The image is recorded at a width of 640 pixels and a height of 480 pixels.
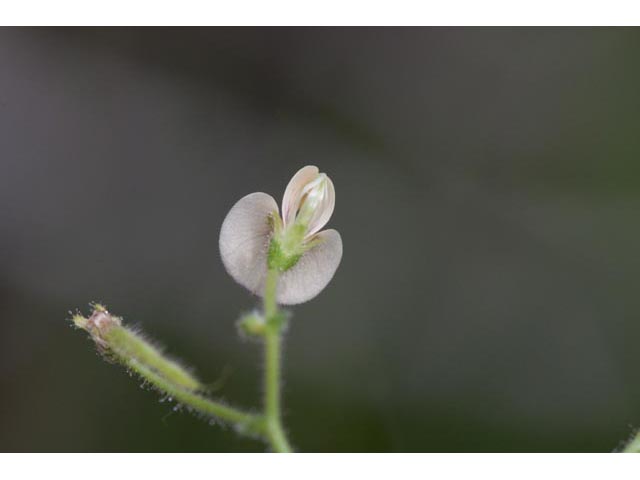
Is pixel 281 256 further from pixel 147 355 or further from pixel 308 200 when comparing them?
pixel 147 355

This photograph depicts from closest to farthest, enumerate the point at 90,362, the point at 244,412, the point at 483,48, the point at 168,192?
1. the point at 244,412
2. the point at 90,362
3. the point at 168,192
4. the point at 483,48

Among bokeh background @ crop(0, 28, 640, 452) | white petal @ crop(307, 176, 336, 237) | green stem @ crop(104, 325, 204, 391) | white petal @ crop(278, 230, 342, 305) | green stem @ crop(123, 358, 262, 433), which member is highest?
bokeh background @ crop(0, 28, 640, 452)

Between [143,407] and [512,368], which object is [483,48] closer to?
[512,368]

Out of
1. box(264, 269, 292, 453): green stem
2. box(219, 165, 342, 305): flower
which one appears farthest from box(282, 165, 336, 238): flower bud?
box(264, 269, 292, 453): green stem

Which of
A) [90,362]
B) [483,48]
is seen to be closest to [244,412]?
[90,362]

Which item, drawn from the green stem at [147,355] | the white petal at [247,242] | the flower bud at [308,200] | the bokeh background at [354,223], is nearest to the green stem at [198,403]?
the green stem at [147,355]

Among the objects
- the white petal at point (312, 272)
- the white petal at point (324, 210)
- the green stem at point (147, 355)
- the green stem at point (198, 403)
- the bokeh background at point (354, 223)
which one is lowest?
the green stem at point (198, 403)

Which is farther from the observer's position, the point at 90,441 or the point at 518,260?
the point at 518,260

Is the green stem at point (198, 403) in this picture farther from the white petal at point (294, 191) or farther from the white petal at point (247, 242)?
the white petal at point (294, 191)

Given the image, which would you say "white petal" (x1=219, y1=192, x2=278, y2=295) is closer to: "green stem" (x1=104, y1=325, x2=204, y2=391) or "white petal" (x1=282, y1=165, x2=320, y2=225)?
"white petal" (x1=282, y1=165, x2=320, y2=225)
